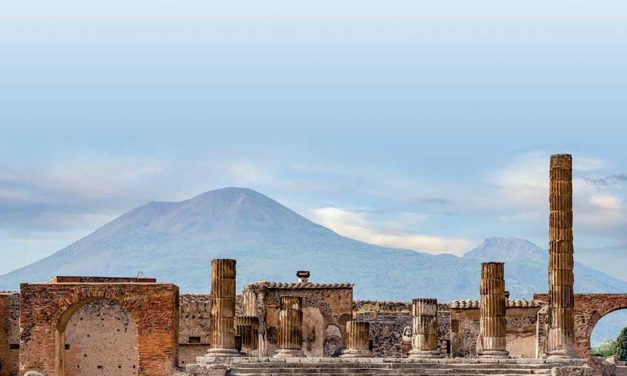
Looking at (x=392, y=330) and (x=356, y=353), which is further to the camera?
(x=392, y=330)

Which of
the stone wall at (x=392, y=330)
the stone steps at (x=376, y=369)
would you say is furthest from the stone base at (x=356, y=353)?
the stone wall at (x=392, y=330)

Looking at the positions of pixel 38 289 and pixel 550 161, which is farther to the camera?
pixel 38 289

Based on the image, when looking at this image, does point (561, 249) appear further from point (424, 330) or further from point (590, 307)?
point (590, 307)

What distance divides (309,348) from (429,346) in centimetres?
1046

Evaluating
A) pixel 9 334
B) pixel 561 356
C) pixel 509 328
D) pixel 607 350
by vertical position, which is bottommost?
pixel 561 356

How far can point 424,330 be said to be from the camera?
158 ft

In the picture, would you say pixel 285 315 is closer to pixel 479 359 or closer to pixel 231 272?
pixel 231 272

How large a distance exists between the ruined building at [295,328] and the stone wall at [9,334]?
4 cm

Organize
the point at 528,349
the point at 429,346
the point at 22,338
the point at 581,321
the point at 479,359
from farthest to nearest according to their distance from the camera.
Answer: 1. the point at 581,321
2. the point at 528,349
3. the point at 22,338
4. the point at 429,346
5. the point at 479,359

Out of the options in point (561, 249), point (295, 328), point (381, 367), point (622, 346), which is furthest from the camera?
point (622, 346)

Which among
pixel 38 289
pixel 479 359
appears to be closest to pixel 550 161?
pixel 479 359

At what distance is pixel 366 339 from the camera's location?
4988 centimetres

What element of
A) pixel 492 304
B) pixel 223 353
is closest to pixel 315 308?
pixel 492 304

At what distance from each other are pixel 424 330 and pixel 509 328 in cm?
1012
